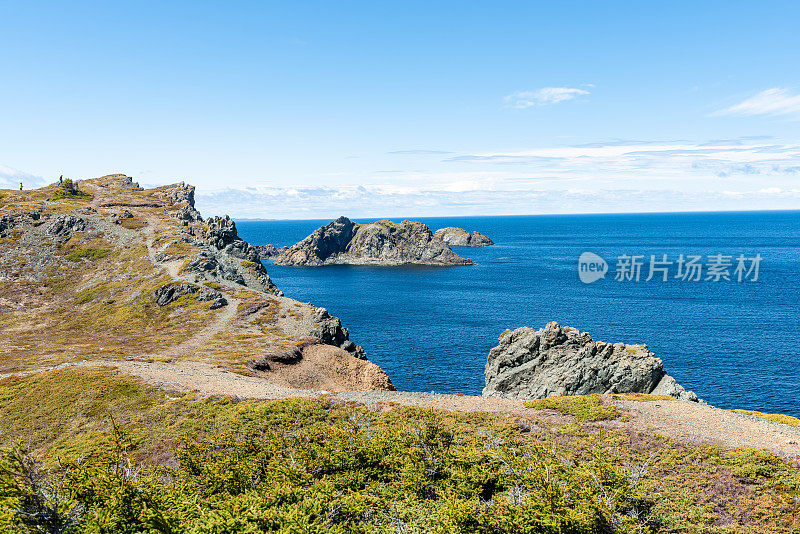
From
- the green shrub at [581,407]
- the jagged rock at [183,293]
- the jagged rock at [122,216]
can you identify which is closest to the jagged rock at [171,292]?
the jagged rock at [183,293]

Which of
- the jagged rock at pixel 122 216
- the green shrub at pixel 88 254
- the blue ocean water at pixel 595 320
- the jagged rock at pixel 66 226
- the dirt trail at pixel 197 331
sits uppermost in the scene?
the jagged rock at pixel 122 216

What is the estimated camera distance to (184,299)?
3484 inches

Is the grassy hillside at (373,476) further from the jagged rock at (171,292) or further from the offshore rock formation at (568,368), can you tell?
the jagged rock at (171,292)

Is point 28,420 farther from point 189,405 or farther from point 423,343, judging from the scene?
point 423,343

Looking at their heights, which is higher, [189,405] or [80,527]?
[80,527]

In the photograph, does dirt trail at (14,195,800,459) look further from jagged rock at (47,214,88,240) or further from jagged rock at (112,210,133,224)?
jagged rock at (112,210,133,224)

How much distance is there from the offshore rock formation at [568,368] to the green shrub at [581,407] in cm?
→ 1408

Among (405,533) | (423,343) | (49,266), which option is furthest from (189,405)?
(49,266)

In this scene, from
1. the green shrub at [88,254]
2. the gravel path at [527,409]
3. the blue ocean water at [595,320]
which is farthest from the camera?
the green shrub at [88,254]

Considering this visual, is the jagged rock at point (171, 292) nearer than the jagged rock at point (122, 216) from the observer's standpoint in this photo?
Yes

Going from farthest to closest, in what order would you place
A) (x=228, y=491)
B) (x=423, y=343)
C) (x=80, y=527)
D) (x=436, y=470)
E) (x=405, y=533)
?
(x=423, y=343), (x=436, y=470), (x=228, y=491), (x=405, y=533), (x=80, y=527)

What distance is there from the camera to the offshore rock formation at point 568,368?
52.5 meters

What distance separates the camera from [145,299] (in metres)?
90.7

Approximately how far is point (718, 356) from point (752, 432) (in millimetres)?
62544
